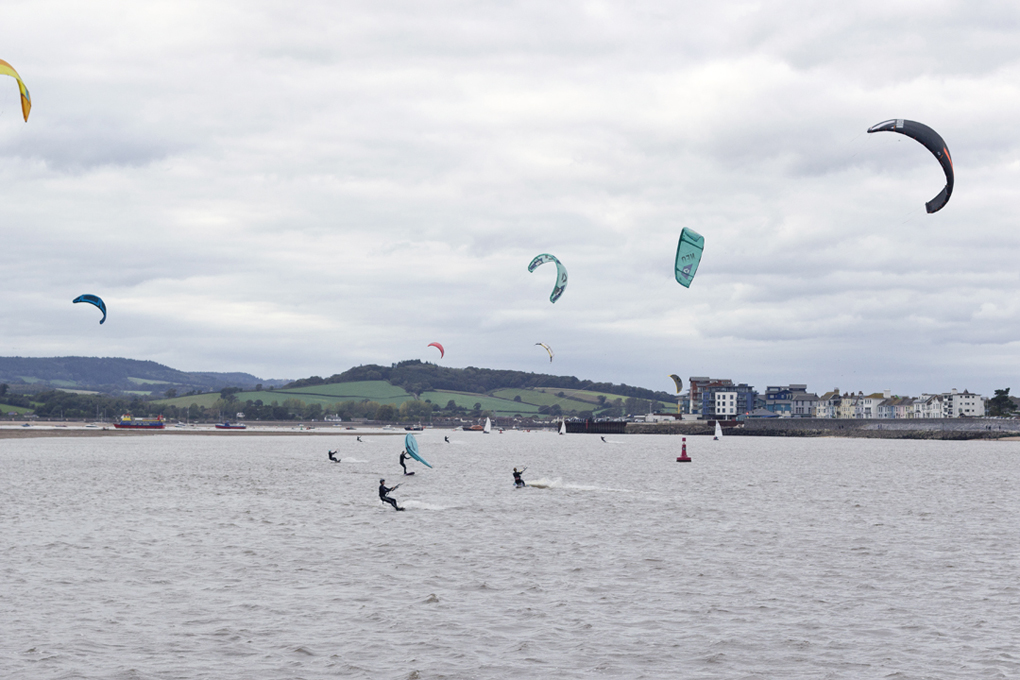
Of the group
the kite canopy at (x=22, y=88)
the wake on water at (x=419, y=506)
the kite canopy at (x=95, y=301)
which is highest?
the kite canopy at (x=22, y=88)

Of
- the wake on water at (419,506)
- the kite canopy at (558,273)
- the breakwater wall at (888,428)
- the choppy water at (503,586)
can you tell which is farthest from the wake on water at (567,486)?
the breakwater wall at (888,428)

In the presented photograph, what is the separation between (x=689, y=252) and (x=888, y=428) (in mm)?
137503

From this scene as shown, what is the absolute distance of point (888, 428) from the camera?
168 metres

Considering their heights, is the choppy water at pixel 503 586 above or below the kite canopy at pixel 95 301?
below

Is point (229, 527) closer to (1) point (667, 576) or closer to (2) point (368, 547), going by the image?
(2) point (368, 547)

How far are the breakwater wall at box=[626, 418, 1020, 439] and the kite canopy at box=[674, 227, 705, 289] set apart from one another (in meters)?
A: 122

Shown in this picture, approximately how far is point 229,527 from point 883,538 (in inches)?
845

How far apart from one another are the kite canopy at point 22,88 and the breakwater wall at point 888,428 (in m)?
147

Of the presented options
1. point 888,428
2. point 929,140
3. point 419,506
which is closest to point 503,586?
point 419,506

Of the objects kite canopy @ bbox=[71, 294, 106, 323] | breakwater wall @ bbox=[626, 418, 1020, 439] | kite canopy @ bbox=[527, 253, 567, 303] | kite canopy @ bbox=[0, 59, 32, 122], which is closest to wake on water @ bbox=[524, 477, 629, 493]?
kite canopy @ bbox=[527, 253, 567, 303]

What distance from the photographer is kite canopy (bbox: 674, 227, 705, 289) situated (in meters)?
45.8

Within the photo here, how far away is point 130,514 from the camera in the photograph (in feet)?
110

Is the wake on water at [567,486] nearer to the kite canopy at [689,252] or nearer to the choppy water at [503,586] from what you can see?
the choppy water at [503,586]

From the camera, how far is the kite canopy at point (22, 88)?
34.4 metres
